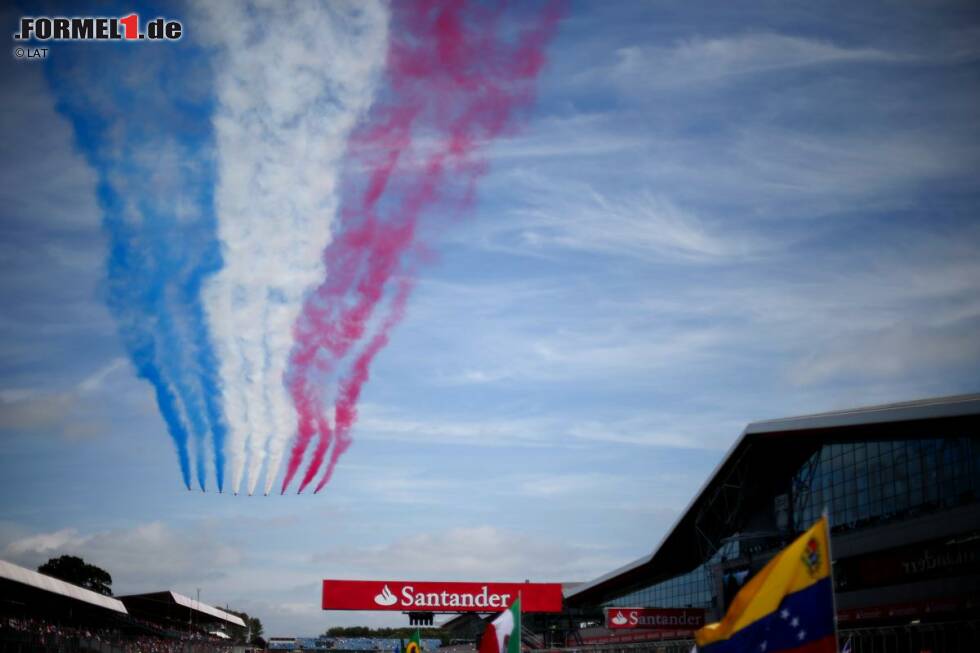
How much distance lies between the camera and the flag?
37.1 feet

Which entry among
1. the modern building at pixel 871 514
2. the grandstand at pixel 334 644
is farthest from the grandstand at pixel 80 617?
the modern building at pixel 871 514

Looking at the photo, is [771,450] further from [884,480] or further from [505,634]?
[505,634]

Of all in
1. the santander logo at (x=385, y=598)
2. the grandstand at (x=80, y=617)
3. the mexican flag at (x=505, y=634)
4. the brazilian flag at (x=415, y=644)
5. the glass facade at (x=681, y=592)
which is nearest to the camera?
the mexican flag at (x=505, y=634)

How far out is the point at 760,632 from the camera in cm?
1196

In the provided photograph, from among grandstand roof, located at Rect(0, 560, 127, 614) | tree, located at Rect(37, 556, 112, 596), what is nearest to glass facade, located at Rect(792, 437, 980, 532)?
grandstand roof, located at Rect(0, 560, 127, 614)

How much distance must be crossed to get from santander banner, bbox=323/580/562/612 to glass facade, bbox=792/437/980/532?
18.7 metres

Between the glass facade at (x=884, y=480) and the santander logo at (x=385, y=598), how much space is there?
2472cm

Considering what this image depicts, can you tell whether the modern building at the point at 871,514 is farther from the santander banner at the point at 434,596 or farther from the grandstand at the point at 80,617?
the grandstand at the point at 80,617

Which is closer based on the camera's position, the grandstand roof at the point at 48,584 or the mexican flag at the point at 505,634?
the mexican flag at the point at 505,634

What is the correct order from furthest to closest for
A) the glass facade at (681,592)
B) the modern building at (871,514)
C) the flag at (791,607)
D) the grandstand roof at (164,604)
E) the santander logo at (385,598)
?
the grandstand roof at (164,604) < the glass facade at (681,592) < the santander logo at (385,598) < the modern building at (871,514) < the flag at (791,607)

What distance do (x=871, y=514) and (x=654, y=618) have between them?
21.0 meters

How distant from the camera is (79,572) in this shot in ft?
540

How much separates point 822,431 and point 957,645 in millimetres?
18664

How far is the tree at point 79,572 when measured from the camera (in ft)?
528
